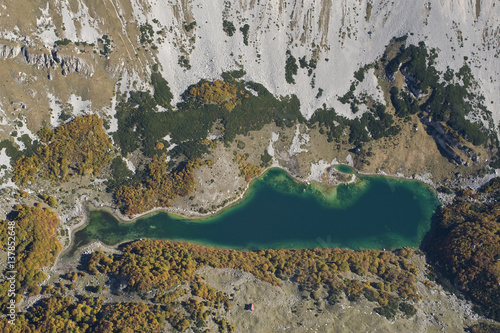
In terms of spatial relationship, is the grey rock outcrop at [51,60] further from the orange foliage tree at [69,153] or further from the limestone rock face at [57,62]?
the orange foliage tree at [69,153]

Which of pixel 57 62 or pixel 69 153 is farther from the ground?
pixel 57 62

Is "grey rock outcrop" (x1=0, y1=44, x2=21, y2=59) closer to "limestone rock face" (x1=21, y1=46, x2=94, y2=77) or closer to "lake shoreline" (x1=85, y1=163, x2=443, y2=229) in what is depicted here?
"limestone rock face" (x1=21, y1=46, x2=94, y2=77)

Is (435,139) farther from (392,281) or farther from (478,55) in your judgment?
(392,281)

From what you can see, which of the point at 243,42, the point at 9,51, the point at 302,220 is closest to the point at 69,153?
the point at 9,51

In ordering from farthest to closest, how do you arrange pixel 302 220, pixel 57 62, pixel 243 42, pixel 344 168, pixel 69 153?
pixel 243 42 < pixel 344 168 < pixel 302 220 < pixel 57 62 < pixel 69 153

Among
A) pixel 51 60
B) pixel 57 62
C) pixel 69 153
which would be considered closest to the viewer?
pixel 69 153

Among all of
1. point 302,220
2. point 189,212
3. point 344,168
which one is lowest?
point 189,212

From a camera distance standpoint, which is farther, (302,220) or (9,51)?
(302,220)

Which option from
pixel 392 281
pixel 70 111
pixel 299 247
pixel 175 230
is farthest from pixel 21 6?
pixel 392 281

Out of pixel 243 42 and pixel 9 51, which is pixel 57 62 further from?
pixel 243 42
